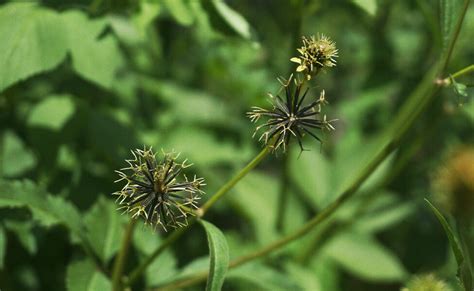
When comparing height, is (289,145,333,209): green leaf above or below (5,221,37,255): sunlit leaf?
below

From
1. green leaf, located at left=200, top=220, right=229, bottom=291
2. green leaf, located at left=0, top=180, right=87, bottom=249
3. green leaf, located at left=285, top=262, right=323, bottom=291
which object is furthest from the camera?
green leaf, located at left=285, top=262, right=323, bottom=291

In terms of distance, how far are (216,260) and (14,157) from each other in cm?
115

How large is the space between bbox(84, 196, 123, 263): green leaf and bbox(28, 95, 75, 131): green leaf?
0.44 meters

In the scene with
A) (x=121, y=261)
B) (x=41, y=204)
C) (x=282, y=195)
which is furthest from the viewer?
(x=282, y=195)

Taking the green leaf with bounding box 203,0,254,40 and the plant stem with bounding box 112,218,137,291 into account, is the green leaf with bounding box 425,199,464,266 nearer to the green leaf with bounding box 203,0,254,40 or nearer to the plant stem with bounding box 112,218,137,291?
the plant stem with bounding box 112,218,137,291

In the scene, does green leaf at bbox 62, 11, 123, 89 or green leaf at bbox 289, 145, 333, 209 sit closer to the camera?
green leaf at bbox 62, 11, 123, 89

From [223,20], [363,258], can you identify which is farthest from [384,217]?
[223,20]

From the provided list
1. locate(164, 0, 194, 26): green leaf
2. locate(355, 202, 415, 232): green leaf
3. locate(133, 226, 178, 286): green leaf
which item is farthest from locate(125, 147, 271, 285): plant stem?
locate(355, 202, 415, 232): green leaf

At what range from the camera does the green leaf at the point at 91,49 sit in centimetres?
172

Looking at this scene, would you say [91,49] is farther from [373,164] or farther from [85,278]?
[373,164]

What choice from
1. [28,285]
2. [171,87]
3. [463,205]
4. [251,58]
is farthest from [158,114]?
[463,205]

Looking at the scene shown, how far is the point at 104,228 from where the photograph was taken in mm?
1681

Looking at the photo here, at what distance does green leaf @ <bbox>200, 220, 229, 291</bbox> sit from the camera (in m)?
1.10

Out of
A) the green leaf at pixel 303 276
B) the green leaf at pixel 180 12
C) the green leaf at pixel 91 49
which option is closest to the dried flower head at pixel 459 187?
the green leaf at pixel 303 276
